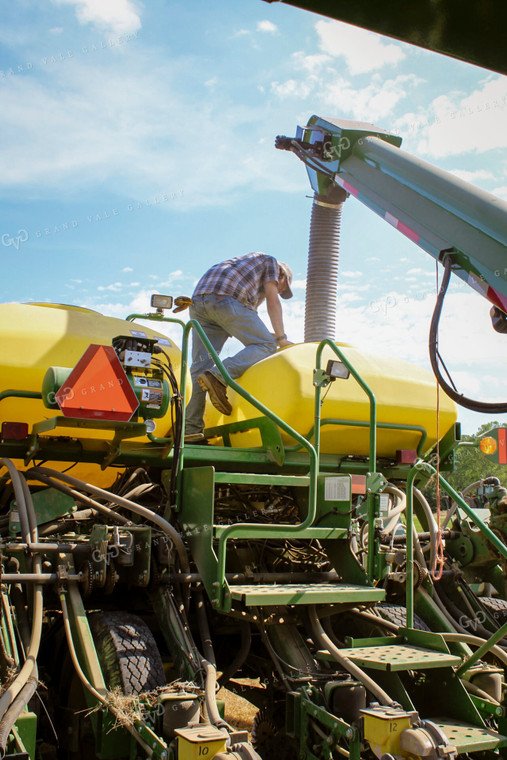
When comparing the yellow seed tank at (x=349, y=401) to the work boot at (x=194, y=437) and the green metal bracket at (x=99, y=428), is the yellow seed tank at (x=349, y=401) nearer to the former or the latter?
the work boot at (x=194, y=437)

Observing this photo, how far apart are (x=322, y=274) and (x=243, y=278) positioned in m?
1.70

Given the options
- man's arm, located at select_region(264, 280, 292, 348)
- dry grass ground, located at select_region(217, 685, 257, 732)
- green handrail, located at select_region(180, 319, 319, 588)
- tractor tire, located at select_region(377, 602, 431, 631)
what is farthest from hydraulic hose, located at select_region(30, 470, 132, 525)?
man's arm, located at select_region(264, 280, 292, 348)

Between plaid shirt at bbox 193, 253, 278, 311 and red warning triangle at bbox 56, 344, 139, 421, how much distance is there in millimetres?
1750

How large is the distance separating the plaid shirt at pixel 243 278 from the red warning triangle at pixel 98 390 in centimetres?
175

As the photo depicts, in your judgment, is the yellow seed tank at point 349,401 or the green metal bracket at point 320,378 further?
the yellow seed tank at point 349,401

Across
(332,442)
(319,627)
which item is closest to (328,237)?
(332,442)

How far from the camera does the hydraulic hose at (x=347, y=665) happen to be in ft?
11.3

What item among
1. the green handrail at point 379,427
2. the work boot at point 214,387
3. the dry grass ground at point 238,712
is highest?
the work boot at point 214,387

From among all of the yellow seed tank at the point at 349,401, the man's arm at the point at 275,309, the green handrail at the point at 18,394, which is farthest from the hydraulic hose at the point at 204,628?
the man's arm at the point at 275,309

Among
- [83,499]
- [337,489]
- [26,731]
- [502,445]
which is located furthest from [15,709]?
[502,445]

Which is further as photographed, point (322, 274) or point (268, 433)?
point (322, 274)

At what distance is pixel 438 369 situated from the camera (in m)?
2.44

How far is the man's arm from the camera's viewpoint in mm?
5789

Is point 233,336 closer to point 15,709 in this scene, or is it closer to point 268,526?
point 268,526
